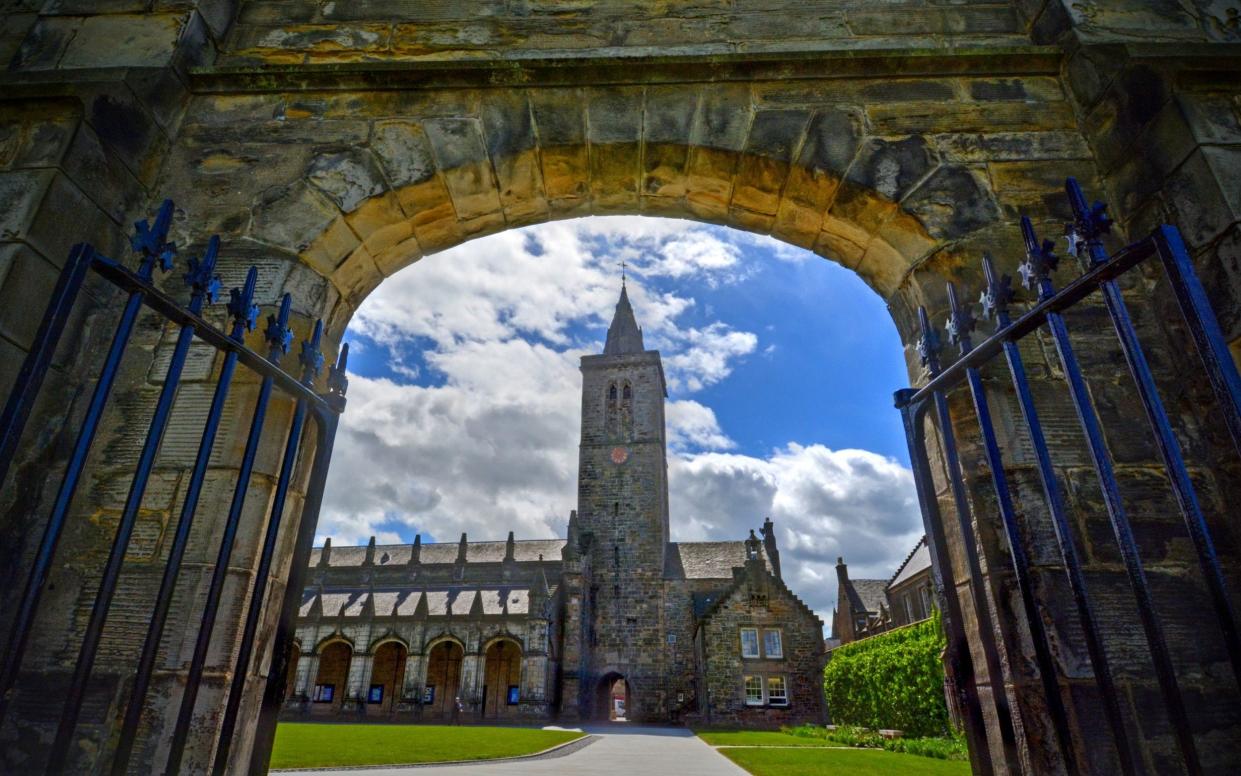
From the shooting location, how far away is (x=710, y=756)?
1415 cm

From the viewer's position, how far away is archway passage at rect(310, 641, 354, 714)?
124 ft

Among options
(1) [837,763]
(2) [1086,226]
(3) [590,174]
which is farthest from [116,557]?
(1) [837,763]

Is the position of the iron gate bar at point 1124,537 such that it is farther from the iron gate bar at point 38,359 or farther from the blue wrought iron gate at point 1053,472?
the iron gate bar at point 38,359

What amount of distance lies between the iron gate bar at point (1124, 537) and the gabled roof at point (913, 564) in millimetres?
28764

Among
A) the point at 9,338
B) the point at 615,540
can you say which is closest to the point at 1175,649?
the point at 9,338

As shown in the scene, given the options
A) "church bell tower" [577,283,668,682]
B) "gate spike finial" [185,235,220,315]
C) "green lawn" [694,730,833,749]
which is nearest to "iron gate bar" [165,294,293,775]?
"gate spike finial" [185,235,220,315]

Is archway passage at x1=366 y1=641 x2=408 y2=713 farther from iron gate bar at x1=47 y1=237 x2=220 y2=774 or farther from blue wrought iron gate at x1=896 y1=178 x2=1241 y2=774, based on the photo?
blue wrought iron gate at x1=896 y1=178 x2=1241 y2=774

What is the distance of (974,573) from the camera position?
82.1 inches

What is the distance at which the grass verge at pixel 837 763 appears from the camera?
10359mm

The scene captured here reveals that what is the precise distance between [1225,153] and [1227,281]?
0.52 metres

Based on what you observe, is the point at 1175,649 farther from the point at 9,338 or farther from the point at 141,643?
the point at 9,338

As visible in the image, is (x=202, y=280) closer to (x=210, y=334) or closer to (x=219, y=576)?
(x=210, y=334)

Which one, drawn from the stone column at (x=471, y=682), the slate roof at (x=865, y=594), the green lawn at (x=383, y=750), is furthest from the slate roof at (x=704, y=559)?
the green lawn at (x=383, y=750)

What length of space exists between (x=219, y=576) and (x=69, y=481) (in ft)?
1.64
